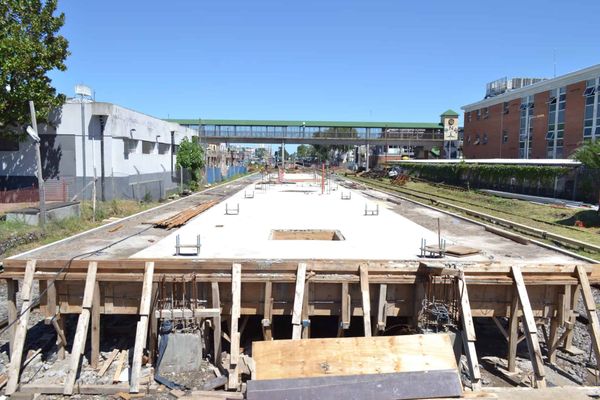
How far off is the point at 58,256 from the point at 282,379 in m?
8.35

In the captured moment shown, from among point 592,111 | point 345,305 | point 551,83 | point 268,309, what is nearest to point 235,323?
point 268,309

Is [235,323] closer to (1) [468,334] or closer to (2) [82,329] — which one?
(2) [82,329]

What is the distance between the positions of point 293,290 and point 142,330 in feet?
9.61

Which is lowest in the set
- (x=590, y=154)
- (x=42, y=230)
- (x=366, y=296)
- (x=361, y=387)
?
(x=361, y=387)

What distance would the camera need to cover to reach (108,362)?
952 centimetres

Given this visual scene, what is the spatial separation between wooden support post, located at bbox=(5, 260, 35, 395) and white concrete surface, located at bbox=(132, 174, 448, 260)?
11.1 ft

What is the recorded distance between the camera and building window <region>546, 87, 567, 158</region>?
49.7 meters

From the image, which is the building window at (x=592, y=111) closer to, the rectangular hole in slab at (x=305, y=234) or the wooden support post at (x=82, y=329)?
the rectangular hole in slab at (x=305, y=234)

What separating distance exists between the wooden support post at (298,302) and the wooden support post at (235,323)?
1.04m

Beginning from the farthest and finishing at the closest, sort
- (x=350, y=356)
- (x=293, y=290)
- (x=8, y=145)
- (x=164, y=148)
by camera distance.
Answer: (x=164, y=148), (x=8, y=145), (x=293, y=290), (x=350, y=356)

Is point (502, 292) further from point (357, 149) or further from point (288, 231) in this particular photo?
point (357, 149)

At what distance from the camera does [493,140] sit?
218 ft

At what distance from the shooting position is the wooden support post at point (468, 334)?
27.3 ft

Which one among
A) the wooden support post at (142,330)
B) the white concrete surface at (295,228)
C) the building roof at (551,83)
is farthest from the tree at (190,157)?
the building roof at (551,83)
